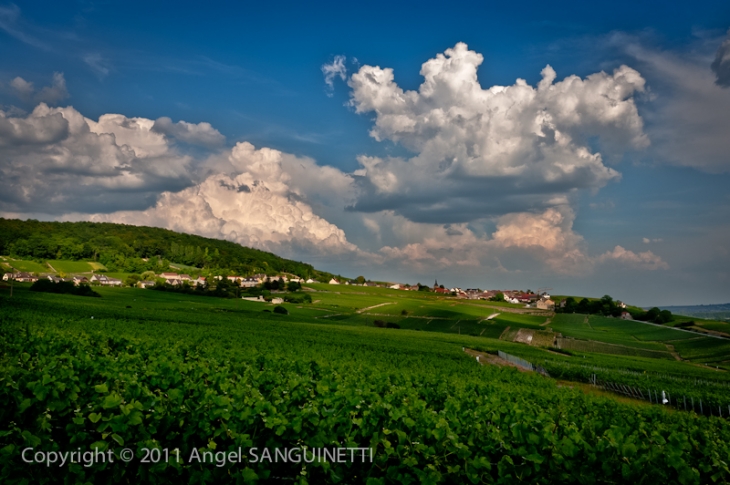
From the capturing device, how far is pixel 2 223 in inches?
6540

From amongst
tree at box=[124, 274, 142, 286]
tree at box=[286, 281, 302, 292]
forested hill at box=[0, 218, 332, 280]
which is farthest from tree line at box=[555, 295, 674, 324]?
tree at box=[124, 274, 142, 286]

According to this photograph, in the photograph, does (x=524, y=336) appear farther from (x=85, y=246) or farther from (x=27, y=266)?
(x=85, y=246)

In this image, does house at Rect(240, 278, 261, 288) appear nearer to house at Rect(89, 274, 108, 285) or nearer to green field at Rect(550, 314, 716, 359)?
house at Rect(89, 274, 108, 285)

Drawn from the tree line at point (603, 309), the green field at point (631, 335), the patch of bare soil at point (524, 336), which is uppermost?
the tree line at point (603, 309)

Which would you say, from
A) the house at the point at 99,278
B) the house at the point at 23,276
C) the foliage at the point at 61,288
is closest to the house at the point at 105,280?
the house at the point at 99,278

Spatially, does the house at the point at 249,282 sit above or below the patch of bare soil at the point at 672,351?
above

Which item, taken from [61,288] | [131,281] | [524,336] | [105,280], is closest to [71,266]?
[105,280]

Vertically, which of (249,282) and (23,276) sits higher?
(249,282)

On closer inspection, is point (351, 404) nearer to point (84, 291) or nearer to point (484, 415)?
point (484, 415)

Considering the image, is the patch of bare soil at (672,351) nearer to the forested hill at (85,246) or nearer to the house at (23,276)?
the house at (23,276)

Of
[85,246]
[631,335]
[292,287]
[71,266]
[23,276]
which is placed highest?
[85,246]

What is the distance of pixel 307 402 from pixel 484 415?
3.34 meters

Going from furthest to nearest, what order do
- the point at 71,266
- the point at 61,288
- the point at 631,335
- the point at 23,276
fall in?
the point at 71,266 < the point at 23,276 < the point at 631,335 < the point at 61,288

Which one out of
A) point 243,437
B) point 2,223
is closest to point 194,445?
point 243,437
